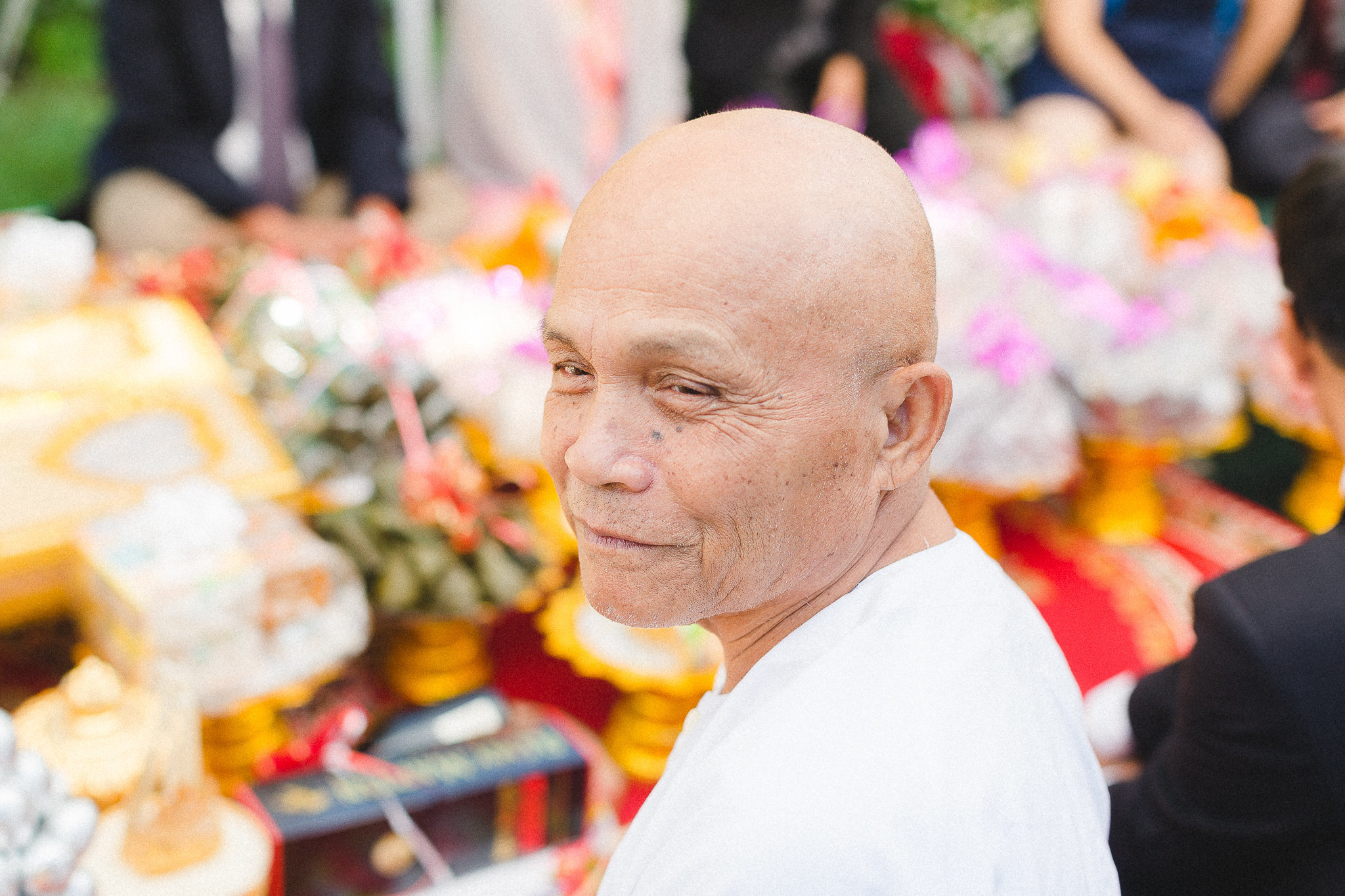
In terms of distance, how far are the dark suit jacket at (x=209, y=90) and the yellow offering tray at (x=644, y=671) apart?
1.95m

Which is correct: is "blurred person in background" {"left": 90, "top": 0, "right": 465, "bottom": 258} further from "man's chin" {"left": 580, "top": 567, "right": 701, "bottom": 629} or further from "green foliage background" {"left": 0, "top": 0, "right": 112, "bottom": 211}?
"man's chin" {"left": 580, "top": 567, "right": 701, "bottom": 629}

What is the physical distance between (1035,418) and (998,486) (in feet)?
0.45

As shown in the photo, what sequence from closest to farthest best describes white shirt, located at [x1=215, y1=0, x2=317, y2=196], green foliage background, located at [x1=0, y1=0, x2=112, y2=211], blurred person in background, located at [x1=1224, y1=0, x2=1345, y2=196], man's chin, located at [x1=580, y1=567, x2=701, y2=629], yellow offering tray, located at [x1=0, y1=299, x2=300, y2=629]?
1. man's chin, located at [x1=580, y1=567, x2=701, y2=629]
2. yellow offering tray, located at [x1=0, y1=299, x2=300, y2=629]
3. white shirt, located at [x1=215, y1=0, x2=317, y2=196]
4. blurred person in background, located at [x1=1224, y1=0, x2=1345, y2=196]
5. green foliage background, located at [x1=0, y1=0, x2=112, y2=211]

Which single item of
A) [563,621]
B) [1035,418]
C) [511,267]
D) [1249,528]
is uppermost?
[511,267]

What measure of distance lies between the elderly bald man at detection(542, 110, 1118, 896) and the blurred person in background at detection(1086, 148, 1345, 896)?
11.8 inches

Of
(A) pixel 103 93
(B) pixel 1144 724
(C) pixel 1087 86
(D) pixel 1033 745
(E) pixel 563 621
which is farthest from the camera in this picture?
(A) pixel 103 93

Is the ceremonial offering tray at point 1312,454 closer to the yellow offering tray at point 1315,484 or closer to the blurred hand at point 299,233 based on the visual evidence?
the yellow offering tray at point 1315,484

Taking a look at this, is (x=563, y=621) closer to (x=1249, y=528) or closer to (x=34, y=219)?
(x=34, y=219)

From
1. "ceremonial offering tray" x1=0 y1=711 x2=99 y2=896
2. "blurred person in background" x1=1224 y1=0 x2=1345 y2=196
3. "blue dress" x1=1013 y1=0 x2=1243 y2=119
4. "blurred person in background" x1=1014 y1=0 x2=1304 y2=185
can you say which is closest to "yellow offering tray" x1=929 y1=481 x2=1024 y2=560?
"ceremonial offering tray" x1=0 y1=711 x2=99 y2=896

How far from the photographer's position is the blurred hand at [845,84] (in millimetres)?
3281

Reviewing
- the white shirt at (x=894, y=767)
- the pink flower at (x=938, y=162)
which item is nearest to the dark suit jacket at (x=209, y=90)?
the pink flower at (x=938, y=162)

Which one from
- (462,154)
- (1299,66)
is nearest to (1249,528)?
(1299,66)

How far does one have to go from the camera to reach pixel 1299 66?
375cm

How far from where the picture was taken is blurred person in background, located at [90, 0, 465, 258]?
2.78 meters
